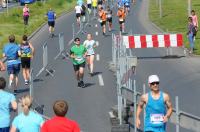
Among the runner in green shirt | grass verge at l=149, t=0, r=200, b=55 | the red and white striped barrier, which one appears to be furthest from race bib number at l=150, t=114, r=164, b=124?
grass verge at l=149, t=0, r=200, b=55

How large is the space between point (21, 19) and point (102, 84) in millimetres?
31682

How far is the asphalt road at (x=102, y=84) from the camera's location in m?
19.1

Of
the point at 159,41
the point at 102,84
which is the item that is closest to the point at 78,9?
the point at 159,41

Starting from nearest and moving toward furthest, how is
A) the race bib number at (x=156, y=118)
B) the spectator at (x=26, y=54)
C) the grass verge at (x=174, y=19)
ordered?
the race bib number at (x=156, y=118), the spectator at (x=26, y=54), the grass verge at (x=174, y=19)

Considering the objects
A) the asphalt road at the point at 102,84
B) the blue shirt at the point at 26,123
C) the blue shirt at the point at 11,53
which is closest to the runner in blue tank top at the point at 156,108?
the blue shirt at the point at 26,123

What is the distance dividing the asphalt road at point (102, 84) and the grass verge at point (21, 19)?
6.16 metres

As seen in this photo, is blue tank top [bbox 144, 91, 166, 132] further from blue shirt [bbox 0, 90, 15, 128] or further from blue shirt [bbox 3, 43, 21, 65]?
blue shirt [bbox 3, 43, 21, 65]

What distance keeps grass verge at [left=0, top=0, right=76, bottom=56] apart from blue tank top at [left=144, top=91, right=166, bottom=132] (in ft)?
84.7

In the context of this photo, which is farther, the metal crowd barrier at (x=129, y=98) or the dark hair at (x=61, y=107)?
the metal crowd barrier at (x=129, y=98)

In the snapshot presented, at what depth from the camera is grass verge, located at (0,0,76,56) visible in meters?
44.8

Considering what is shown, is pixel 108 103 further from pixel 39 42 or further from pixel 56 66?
pixel 39 42

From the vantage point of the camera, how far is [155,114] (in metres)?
12.1

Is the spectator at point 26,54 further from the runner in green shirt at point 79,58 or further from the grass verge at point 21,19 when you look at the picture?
the grass verge at point 21,19

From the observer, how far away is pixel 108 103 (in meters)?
20.7
